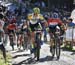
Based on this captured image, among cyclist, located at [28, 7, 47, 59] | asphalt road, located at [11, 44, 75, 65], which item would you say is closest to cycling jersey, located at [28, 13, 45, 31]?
cyclist, located at [28, 7, 47, 59]

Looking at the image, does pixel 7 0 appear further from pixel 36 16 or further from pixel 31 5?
pixel 36 16

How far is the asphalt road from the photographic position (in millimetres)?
14785

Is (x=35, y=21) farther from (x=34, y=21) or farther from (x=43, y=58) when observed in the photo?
(x=43, y=58)

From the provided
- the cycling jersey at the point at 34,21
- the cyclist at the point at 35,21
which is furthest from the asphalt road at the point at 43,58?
the cycling jersey at the point at 34,21

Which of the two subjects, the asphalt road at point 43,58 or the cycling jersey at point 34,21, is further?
the cycling jersey at point 34,21

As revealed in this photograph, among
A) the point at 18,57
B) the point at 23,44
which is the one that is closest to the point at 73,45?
the point at 23,44

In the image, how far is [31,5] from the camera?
164ft

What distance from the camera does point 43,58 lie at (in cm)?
1579

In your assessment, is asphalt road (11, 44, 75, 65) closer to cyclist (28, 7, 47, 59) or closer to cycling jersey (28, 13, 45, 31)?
cyclist (28, 7, 47, 59)

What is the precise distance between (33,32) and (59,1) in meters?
30.0

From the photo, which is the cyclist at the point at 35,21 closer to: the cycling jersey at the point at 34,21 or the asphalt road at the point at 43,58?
the cycling jersey at the point at 34,21

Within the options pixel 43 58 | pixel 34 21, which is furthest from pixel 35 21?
pixel 43 58

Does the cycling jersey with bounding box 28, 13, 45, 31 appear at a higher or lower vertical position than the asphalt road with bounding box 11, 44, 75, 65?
higher

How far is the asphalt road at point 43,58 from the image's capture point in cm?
1479
